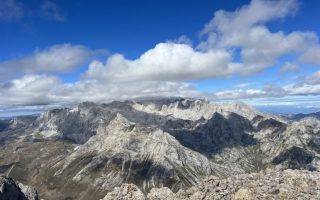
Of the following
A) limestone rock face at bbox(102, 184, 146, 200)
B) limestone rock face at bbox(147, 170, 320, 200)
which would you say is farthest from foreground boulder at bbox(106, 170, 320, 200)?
limestone rock face at bbox(102, 184, 146, 200)

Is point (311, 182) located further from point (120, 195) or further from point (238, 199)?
point (120, 195)

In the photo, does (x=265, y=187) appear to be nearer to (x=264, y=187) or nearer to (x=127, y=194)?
(x=264, y=187)

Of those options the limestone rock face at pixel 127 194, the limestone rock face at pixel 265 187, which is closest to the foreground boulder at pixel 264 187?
the limestone rock face at pixel 265 187

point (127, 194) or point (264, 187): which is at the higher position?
point (264, 187)

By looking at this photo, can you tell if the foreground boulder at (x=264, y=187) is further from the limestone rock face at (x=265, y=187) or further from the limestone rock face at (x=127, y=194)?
the limestone rock face at (x=127, y=194)

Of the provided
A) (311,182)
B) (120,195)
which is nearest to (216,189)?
(311,182)

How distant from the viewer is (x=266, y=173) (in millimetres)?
112062

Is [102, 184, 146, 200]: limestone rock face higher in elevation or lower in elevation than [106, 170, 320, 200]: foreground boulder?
lower

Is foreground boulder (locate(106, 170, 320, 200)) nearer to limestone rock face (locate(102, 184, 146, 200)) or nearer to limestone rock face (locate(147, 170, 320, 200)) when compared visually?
limestone rock face (locate(147, 170, 320, 200))

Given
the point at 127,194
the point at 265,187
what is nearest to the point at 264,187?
the point at 265,187

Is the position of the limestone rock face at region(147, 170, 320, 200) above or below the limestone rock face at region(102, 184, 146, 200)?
above

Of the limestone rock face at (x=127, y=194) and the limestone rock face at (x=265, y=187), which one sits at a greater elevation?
the limestone rock face at (x=265, y=187)

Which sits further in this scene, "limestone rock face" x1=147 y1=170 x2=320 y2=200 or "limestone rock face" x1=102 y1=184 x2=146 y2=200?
"limestone rock face" x1=102 y1=184 x2=146 y2=200

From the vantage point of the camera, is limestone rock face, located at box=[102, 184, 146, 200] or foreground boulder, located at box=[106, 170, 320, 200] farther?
limestone rock face, located at box=[102, 184, 146, 200]
